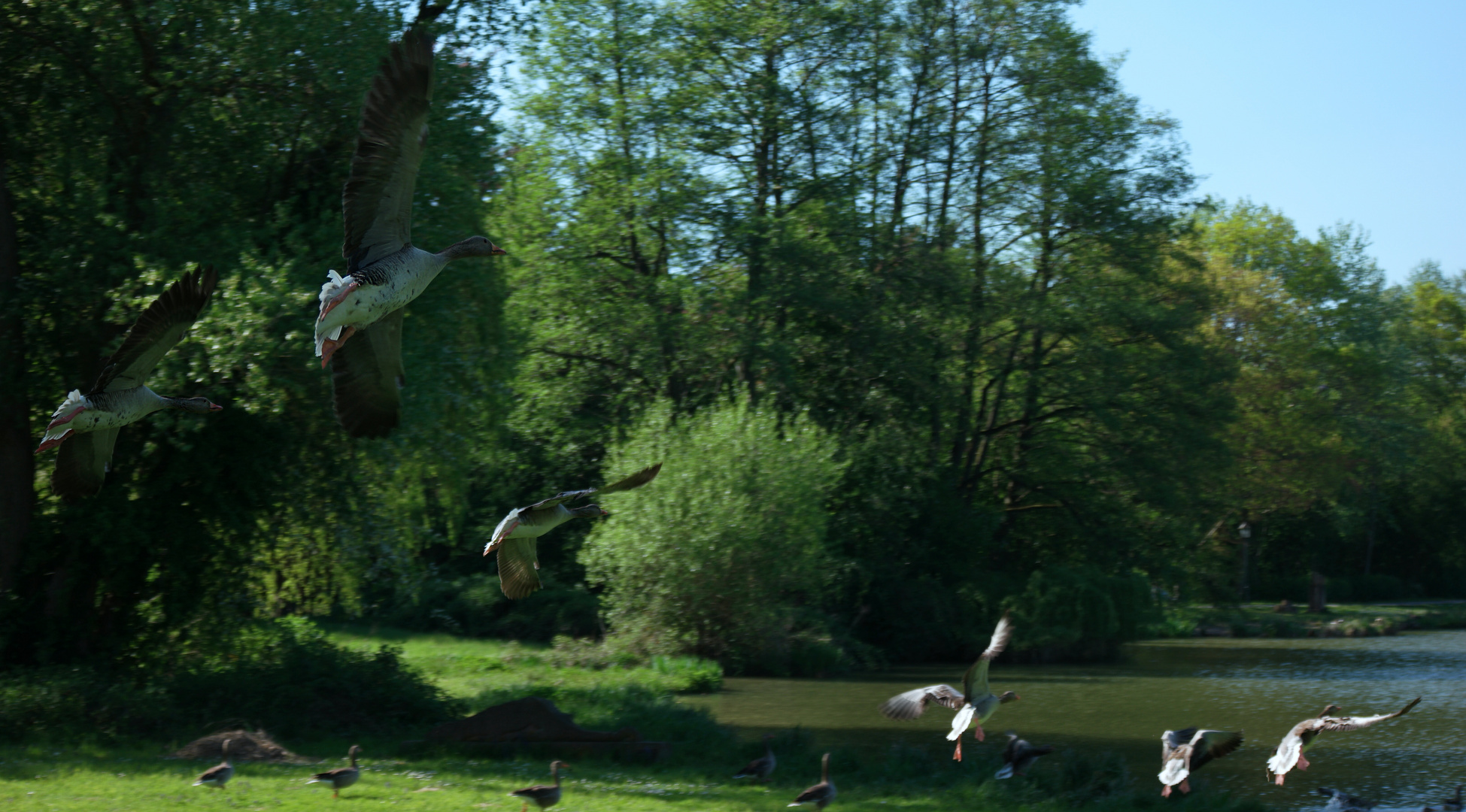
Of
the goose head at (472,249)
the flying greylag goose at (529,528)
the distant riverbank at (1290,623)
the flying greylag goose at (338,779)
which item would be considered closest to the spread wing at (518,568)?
the flying greylag goose at (529,528)

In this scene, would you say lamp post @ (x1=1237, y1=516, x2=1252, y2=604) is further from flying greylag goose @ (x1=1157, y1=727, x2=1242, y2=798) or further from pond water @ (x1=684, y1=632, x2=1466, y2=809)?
flying greylag goose @ (x1=1157, y1=727, x2=1242, y2=798)

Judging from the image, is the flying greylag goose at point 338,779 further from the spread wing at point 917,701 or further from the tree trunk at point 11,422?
the tree trunk at point 11,422

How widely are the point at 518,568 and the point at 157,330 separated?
2653 millimetres

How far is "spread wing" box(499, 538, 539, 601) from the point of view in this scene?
27.2 ft

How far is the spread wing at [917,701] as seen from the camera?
10938 millimetres

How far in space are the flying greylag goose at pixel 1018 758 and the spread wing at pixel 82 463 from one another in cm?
1023

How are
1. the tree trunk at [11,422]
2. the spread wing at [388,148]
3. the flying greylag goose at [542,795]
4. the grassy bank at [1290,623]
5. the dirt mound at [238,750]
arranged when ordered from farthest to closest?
the grassy bank at [1290,623] → the tree trunk at [11,422] → the dirt mound at [238,750] → the flying greylag goose at [542,795] → the spread wing at [388,148]

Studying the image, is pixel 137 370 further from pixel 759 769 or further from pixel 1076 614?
pixel 1076 614

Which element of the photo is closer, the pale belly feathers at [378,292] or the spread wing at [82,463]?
the pale belly feathers at [378,292]

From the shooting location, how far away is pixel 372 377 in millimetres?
7742

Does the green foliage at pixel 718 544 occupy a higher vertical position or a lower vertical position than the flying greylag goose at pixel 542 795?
higher

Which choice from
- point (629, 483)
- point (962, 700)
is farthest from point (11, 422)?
point (629, 483)

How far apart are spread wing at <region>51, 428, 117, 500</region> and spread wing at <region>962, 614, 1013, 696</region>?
6571 millimetres

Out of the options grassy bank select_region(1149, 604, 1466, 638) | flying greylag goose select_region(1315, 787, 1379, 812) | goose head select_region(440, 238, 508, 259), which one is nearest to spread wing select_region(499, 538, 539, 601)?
goose head select_region(440, 238, 508, 259)
